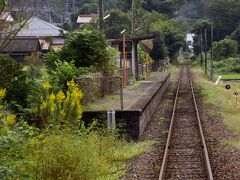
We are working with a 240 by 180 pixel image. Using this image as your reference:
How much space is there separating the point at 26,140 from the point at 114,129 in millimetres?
6241

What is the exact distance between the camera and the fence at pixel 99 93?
16438 mm

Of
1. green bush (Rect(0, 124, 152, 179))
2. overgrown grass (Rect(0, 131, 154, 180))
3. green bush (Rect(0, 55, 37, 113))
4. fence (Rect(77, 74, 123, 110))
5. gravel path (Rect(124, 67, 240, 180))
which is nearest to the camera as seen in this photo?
green bush (Rect(0, 124, 152, 179))

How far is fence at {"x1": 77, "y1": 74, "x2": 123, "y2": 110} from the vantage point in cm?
1644

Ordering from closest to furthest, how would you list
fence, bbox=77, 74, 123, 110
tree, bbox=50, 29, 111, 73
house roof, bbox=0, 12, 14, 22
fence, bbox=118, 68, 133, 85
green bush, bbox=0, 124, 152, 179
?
green bush, bbox=0, 124, 152, 179 < house roof, bbox=0, 12, 14, 22 < fence, bbox=77, 74, 123, 110 < tree, bbox=50, 29, 111, 73 < fence, bbox=118, 68, 133, 85

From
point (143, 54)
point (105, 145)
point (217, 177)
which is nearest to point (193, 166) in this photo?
point (217, 177)

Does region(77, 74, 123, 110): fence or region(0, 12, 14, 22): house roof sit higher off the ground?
region(0, 12, 14, 22): house roof

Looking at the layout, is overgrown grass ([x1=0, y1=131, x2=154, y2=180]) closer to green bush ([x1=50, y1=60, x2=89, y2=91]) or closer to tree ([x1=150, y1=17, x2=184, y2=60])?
green bush ([x1=50, y1=60, x2=89, y2=91])

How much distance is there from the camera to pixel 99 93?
19516mm

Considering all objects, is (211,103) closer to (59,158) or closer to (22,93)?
(22,93)

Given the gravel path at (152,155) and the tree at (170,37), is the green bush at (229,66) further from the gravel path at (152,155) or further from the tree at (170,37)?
the gravel path at (152,155)

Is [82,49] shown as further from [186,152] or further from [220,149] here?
[220,149]

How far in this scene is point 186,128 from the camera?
18.0 metres

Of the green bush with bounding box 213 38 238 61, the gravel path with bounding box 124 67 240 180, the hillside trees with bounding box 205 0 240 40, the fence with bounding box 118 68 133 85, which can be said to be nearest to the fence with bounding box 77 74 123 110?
the gravel path with bounding box 124 67 240 180

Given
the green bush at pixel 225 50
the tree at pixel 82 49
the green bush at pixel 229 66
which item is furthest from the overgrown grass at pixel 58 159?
the green bush at pixel 225 50
